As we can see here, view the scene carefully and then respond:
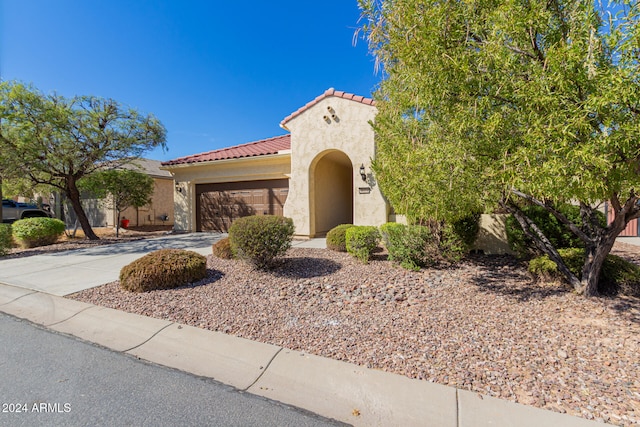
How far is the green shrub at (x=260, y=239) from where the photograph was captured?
5832mm

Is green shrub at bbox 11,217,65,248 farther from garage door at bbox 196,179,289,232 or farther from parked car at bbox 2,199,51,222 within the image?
parked car at bbox 2,199,51,222

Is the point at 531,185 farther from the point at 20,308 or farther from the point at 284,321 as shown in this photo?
the point at 20,308

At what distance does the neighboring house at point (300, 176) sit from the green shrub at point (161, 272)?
543 centimetres

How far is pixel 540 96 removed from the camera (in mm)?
2865

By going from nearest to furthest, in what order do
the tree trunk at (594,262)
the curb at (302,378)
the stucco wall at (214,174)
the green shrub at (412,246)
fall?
the curb at (302,378) < the tree trunk at (594,262) < the green shrub at (412,246) < the stucco wall at (214,174)

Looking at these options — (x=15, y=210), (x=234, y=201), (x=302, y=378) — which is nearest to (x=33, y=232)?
(x=234, y=201)

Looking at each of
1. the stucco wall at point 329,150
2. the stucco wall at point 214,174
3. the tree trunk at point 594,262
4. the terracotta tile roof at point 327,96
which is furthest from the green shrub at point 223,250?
the tree trunk at point 594,262

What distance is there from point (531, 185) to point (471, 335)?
192 centimetres

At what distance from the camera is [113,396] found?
2.77 meters

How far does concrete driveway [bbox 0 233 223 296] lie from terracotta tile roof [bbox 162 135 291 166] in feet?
12.7

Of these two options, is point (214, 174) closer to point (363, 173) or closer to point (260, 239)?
point (363, 173)

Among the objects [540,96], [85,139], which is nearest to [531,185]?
[540,96]

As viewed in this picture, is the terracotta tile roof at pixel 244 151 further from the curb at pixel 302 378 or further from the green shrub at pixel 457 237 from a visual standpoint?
the curb at pixel 302 378

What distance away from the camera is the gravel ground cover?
284 cm
